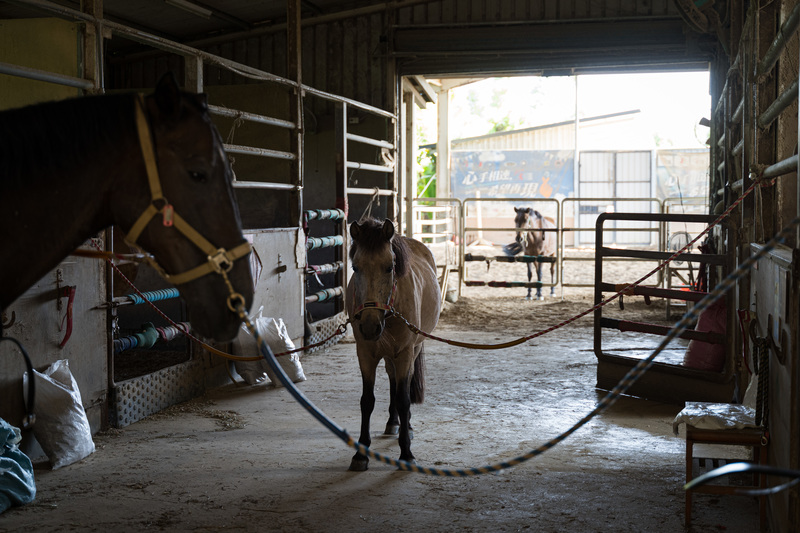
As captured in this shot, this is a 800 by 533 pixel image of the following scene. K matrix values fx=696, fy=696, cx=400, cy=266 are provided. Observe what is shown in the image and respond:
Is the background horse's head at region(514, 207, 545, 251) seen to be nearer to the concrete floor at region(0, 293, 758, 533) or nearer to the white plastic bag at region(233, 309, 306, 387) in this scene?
the concrete floor at region(0, 293, 758, 533)

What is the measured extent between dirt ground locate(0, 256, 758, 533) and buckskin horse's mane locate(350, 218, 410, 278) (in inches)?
39.2

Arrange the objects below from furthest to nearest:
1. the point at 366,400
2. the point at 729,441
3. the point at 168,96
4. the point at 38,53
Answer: the point at 38,53 < the point at 366,400 < the point at 729,441 < the point at 168,96

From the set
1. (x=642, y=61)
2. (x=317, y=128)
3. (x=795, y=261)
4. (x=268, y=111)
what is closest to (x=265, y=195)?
(x=268, y=111)

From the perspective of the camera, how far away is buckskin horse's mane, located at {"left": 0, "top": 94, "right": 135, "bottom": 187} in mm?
1406

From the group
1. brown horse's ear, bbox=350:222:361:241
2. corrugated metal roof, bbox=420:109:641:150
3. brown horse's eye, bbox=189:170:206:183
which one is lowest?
brown horse's ear, bbox=350:222:361:241

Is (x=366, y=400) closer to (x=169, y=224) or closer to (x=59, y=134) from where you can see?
(x=169, y=224)

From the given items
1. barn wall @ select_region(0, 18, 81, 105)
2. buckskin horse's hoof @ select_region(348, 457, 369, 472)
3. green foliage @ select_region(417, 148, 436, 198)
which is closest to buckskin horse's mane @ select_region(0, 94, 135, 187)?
buckskin horse's hoof @ select_region(348, 457, 369, 472)

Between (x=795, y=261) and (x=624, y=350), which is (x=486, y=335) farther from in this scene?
(x=795, y=261)

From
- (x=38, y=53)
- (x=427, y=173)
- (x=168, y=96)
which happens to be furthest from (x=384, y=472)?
(x=427, y=173)

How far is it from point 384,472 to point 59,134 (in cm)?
245

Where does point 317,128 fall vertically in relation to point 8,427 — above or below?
above

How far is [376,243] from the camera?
3.41 metres

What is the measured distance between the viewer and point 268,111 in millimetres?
7680

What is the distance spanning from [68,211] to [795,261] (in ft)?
6.34
